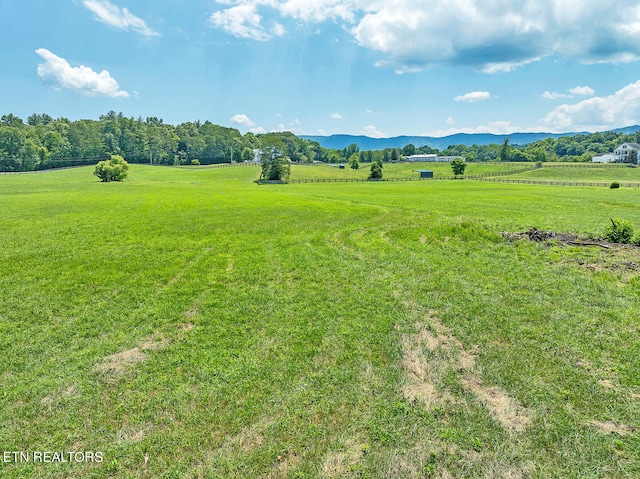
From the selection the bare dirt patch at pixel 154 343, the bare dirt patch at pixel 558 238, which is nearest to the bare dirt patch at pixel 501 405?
the bare dirt patch at pixel 154 343

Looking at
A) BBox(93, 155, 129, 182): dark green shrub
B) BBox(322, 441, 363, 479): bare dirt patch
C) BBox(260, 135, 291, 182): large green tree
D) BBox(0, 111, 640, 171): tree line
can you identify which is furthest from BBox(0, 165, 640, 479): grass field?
BBox(0, 111, 640, 171): tree line

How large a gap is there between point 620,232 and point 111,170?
271 feet

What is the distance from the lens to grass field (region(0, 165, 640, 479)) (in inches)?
191

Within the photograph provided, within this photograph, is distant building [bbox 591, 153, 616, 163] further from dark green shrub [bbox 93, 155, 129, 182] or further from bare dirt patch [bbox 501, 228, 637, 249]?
dark green shrub [bbox 93, 155, 129, 182]

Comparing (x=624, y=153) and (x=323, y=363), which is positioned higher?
(x=624, y=153)

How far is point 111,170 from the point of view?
71625 mm

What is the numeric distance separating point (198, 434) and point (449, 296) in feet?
25.8

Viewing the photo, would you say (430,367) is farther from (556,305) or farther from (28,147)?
(28,147)

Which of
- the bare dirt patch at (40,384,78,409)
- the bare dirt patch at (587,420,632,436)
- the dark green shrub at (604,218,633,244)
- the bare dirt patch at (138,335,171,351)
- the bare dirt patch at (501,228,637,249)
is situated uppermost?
the dark green shrub at (604,218,633,244)

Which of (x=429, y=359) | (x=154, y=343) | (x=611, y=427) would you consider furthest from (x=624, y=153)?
(x=154, y=343)

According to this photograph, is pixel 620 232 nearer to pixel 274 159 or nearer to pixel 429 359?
pixel 429 359

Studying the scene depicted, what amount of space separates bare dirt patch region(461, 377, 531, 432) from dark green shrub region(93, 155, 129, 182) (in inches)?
3253

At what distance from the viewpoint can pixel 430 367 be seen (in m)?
6.88

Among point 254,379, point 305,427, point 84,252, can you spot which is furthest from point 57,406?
point 84,252
